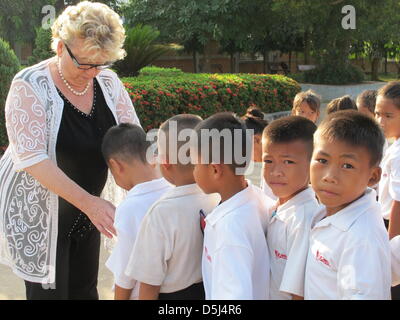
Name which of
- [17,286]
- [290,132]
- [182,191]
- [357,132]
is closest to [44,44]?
[17,286]

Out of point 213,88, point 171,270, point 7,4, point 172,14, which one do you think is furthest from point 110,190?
point 7,4

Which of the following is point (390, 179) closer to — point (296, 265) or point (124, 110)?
point (296, 265)

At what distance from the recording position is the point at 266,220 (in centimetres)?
174

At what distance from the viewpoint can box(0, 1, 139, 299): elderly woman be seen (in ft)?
7.02

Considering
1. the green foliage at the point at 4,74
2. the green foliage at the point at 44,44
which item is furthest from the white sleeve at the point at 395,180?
the green foliage at the point at 44,44

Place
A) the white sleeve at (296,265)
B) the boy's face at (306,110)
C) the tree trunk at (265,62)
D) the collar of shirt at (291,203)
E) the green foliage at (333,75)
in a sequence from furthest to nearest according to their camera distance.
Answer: the tree trunk at (265,62) → the green foliage at (333,75) → the boy's face at (306,110) → the collar of shirt at (291,203) → the white sleeve at (296,265)

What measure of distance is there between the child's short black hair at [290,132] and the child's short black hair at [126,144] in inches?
22.1

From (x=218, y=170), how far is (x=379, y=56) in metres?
23.8

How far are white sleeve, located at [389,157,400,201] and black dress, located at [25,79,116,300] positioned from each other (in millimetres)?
1327

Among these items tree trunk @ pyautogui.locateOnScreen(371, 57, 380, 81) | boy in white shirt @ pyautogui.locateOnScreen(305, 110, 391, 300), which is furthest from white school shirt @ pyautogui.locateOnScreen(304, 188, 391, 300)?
tree trunk @ pyautogui.locateOnScreen(371, 57, 380, 81)

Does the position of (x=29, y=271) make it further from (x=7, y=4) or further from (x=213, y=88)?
(x=7, y=4)

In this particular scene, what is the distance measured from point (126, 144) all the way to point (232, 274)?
2.85ft

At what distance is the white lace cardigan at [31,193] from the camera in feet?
7.18

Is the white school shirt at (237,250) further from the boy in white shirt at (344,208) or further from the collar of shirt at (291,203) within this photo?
the boy in white shirt at (344,208)
